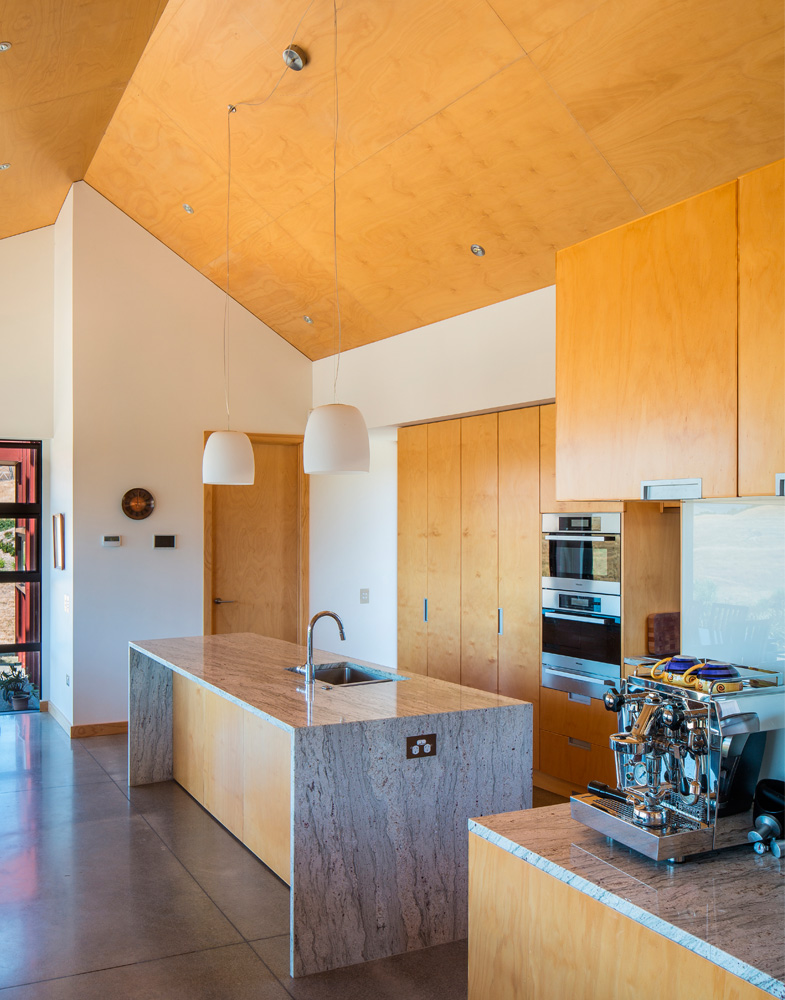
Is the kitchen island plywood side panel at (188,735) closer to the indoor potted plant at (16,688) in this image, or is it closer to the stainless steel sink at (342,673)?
the stainless steel sink at (342,673)

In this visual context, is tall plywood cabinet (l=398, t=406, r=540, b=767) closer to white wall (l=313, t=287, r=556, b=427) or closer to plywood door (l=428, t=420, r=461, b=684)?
plywood door (l=428, t=420, r=461, b=684)

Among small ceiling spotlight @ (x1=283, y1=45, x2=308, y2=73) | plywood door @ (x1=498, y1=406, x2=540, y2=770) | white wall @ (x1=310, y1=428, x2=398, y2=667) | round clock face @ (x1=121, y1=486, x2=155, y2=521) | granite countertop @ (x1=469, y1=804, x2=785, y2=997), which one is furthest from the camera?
white wall @ (x1=310, y1=428, x2=398, y2=667)

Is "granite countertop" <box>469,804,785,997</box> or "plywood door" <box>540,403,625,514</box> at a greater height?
"plywood door" <box>540,403,625,514</box>

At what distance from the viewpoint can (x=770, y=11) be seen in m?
2.80

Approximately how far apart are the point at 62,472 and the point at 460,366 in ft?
11.5

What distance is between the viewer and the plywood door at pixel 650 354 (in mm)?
1934

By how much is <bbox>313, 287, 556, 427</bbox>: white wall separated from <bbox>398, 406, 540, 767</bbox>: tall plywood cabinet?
0.50ft

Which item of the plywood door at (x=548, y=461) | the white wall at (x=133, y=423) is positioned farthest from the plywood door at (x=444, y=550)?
the white wall at (x=133, y=423)

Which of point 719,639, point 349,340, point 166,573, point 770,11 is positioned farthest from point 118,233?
point 719,639

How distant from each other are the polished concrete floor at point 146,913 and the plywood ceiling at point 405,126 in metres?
3.31

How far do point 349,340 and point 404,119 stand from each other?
276 cm

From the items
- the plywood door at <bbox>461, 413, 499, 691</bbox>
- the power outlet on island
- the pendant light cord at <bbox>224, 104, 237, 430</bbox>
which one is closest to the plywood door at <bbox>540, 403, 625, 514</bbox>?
the plywood door at <bbox>461, 413, 499, 691</bbox>

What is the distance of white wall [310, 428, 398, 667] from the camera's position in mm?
7543

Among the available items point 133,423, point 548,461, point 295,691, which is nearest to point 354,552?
point 133,423
